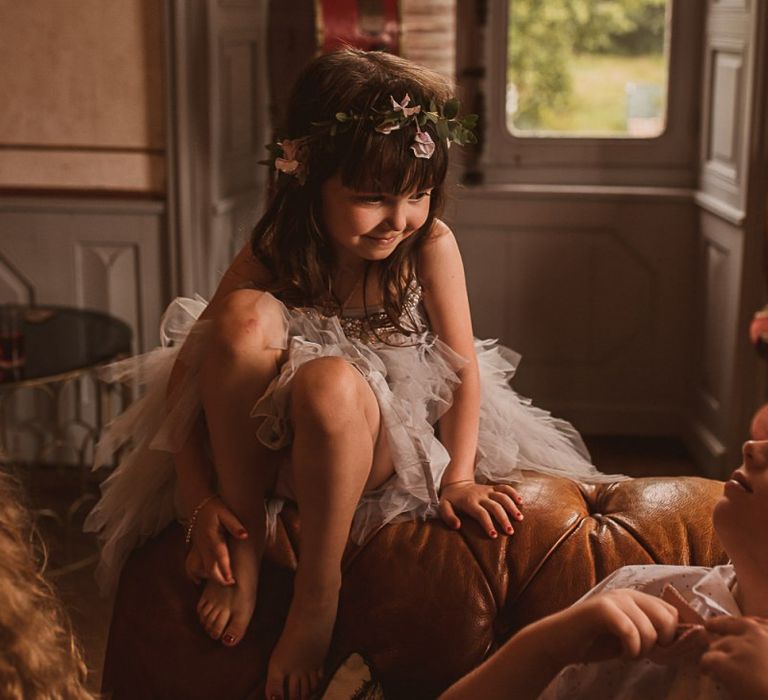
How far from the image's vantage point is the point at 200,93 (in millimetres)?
3686

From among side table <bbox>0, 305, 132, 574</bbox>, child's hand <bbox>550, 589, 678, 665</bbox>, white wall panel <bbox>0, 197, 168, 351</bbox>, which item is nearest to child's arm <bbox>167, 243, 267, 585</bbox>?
child's hand <bbox>550, 589, 678, 665</bbox>

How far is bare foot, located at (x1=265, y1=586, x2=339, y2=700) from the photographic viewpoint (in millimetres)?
1545

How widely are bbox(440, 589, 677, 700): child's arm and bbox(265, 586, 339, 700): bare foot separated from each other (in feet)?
1.13

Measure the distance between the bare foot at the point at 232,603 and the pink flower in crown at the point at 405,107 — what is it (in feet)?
2.23

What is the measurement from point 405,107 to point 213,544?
0.71 meters

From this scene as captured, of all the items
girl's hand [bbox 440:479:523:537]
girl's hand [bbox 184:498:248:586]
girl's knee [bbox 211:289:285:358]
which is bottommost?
girl's hand [bbox 184:498:248:586]

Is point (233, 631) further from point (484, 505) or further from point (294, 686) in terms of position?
point (484, 505)

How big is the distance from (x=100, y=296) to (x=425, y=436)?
7.28 feet

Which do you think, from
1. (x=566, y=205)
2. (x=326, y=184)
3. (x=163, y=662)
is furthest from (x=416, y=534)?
(x=566, y=205)

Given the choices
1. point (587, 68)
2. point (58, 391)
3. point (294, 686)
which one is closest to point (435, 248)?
point (294, 686)

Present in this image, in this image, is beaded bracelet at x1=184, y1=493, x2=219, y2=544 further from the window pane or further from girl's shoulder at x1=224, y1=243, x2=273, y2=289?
the window pane

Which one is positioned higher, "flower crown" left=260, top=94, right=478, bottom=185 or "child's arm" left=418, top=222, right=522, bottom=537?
"flower crown" left=260, top=94, right=478, bottom=185

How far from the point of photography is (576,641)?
1.17 metres

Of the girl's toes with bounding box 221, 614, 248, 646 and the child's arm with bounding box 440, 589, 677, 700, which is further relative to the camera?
the girl's toes with bounding box 221, 614, 248, 646
